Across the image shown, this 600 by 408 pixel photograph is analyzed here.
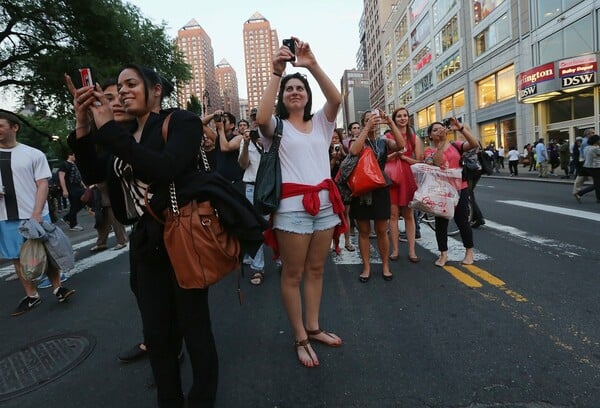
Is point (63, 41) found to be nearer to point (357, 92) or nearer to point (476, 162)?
point (476, 162)

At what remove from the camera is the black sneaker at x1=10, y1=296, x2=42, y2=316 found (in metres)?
3.93

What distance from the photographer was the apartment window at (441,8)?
33.9 meters

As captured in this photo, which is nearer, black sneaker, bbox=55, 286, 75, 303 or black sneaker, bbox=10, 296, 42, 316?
black sneaker, bbox=10, 296, 42, 316

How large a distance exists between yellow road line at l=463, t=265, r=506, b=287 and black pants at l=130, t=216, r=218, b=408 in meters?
3.27

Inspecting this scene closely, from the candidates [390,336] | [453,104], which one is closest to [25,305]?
[390,336]

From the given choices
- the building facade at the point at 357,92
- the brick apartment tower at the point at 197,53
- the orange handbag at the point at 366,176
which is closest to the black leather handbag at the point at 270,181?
the orange handbag at the point at 366,176

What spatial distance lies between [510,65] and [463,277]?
89.5ft

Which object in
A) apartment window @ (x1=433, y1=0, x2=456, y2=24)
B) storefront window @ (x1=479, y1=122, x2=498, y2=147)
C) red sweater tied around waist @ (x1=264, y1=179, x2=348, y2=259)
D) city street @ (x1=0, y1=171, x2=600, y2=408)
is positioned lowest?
city street @ (x1=0, y1=171, x2=600, y2=408)

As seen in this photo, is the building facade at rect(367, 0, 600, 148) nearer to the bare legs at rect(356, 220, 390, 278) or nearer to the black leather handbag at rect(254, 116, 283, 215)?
the bare legs at rect(356, 220, 390, 278)

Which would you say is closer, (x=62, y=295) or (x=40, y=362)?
(x=40, y=362)

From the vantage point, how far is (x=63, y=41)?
59.8ft

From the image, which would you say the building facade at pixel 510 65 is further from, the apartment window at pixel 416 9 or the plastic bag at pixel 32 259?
the plastic bag at pixel 32 259

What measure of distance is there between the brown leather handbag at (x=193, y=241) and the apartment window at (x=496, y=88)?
2904cm

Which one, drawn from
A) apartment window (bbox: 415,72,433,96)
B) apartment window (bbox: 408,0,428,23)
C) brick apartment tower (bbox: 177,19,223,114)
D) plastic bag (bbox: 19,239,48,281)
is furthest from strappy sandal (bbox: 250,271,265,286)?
brick apartment tower (bbox: 177,19,223,114)
